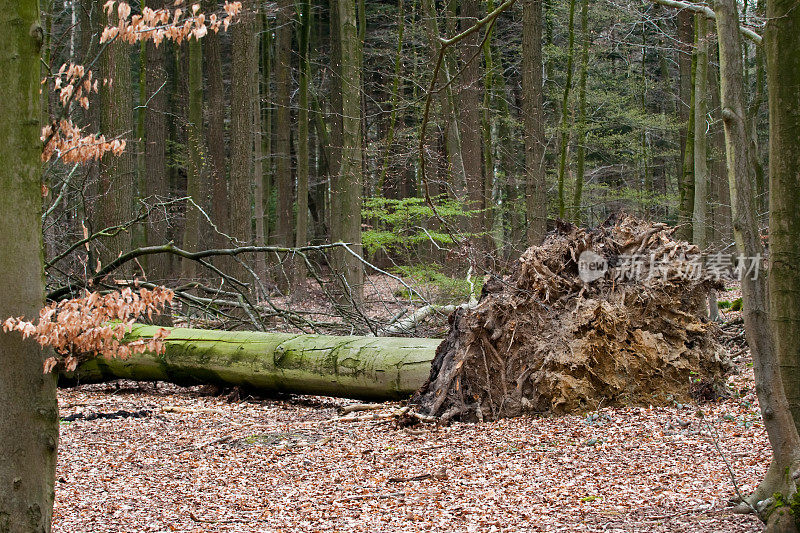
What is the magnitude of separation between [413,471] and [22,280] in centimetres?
303

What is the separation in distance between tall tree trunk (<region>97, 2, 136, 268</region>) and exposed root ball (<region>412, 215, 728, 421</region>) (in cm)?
592

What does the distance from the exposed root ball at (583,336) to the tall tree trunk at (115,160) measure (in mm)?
5922

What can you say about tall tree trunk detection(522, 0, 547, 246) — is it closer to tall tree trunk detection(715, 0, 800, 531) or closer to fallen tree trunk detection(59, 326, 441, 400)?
fallen tree trunk detection(59, 326, 441, 400)

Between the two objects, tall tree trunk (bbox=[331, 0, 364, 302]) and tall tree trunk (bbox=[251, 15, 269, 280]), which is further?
tall tree trunk (bbox=[251, 15, 269, 280])

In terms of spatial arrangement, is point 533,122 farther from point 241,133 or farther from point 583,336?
point 583,336

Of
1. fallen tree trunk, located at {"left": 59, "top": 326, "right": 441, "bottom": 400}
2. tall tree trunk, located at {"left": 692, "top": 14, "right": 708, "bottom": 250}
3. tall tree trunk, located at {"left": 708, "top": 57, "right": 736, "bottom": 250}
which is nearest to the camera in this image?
fallen tree trunk, located at {"left": 59, "top": 326, "right": 441, "bottom": 400}

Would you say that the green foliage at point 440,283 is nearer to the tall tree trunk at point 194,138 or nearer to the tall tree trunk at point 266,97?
the tall tree trunk at point 194,138

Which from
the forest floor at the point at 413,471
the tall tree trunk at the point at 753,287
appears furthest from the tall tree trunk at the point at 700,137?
the tall tree trunk at the point at 753,287

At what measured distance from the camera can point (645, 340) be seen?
6305 mm

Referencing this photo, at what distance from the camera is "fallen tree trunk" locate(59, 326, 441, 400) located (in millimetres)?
7105

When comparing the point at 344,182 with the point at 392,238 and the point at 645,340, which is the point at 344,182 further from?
the point at 645,340

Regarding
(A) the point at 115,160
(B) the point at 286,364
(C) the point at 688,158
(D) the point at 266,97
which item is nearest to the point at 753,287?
(B) the point at 286,364

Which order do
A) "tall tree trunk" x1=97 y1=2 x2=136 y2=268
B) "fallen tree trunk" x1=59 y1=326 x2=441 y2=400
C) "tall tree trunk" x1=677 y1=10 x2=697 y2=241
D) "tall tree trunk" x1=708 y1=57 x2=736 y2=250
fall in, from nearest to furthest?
1. "fallen tree trunk" x1=59 y1=326 x2=441 y2=400
2. "tall tree trunk" x1=97 y1=2 x2=136 y2=268
3. "tall tree trunk" x1=677 y1=10 x2=697 y2=241
4. "tall tree trunk" x1=708 y1=57 x2=736 y2=250

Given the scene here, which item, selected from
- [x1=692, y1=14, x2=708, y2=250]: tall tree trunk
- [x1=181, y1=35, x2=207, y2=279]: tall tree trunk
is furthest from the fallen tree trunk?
A: [x1=181, y1=35, x2=207, y2=279]: tall tree trunk
